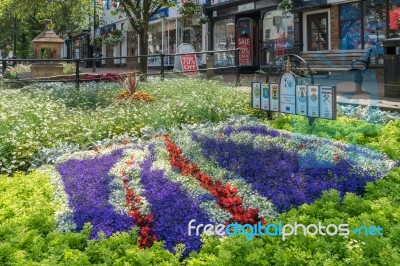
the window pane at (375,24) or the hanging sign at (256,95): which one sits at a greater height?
the window pane at (375,24)

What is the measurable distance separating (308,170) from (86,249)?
87.4 inches

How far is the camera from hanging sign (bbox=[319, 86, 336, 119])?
543 centimetres

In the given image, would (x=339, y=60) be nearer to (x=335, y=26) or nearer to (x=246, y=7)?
(x=335, y=26)

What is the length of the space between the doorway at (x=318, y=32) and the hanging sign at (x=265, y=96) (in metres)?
12.4

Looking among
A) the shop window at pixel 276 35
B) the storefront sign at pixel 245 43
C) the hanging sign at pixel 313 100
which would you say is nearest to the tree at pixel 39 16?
the storefront sign at pixel 245 43

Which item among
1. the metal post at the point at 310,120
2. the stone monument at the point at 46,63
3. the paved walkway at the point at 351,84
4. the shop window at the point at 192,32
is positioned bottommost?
the metal post at the point at 310,120

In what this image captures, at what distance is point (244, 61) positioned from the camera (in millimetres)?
23156

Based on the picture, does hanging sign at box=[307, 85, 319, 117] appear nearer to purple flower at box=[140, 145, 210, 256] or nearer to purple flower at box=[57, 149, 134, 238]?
purple flower at box=[140, 145, 210, 256]

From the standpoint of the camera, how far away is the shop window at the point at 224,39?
23719 mm

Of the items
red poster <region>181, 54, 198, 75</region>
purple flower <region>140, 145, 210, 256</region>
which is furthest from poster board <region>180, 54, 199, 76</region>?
purple flower <region>140, 145, 210, 256</region>

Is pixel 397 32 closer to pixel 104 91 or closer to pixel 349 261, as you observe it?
pixel 104 91

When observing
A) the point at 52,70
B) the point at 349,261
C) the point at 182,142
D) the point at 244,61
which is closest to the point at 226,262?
the point at 349,261

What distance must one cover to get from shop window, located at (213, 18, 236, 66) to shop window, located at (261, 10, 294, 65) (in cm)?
195

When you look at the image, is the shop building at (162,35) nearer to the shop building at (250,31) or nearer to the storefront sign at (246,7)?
the shop building at (250,31)
